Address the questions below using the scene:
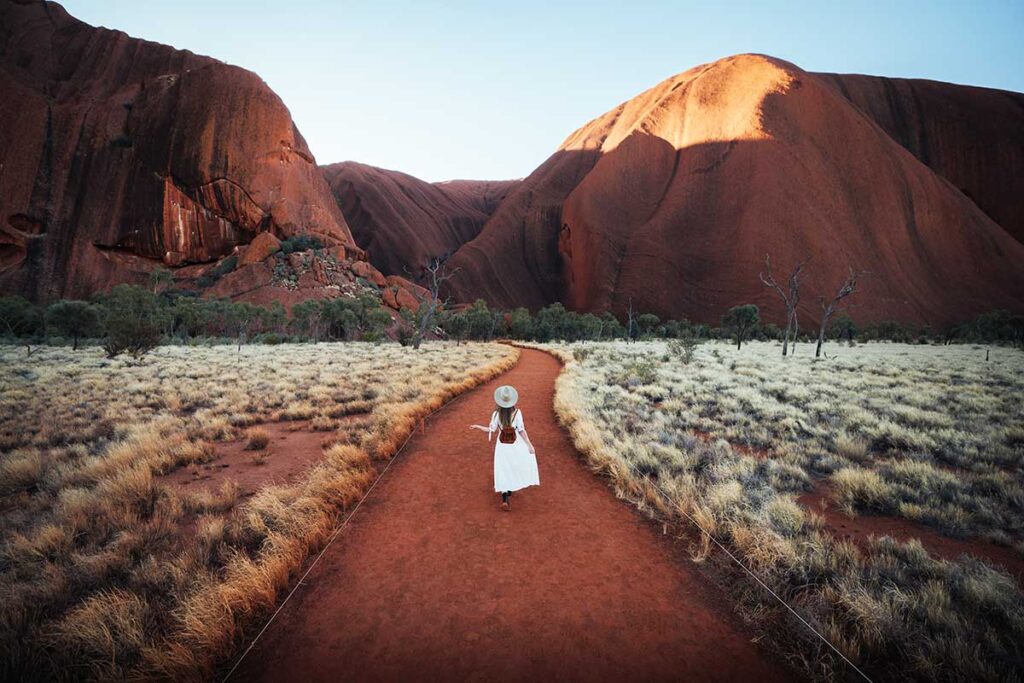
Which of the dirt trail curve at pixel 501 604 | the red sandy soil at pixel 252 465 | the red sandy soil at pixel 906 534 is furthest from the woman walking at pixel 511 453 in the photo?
the red sandy soil at pixel 906 534

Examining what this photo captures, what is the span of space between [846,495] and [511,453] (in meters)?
4.49

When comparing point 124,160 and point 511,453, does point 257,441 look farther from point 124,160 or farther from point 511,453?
point 124,160

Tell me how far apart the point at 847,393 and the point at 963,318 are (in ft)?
217

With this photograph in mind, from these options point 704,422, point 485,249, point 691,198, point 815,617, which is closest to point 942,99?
point 691,198

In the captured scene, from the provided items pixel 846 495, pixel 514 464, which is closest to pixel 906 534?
pixel 846 495

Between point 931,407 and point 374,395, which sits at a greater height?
point 931,407

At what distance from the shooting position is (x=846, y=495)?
5.24 metres

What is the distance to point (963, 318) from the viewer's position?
5397 centimetres

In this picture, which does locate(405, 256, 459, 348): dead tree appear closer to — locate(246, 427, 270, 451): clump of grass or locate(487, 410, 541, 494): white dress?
locate(246, 427, 270, 451): clump of grass

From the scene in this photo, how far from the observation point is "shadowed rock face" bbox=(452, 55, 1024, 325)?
185 feet

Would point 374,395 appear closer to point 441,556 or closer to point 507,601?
point 441,556

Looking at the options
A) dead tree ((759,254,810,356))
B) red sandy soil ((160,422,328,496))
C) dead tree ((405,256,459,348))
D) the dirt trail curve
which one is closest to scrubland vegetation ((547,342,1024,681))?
the dirt trail curve

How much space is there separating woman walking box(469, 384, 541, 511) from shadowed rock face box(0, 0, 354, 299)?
5988 cm

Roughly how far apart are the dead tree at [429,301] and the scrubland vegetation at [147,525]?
18521mm
